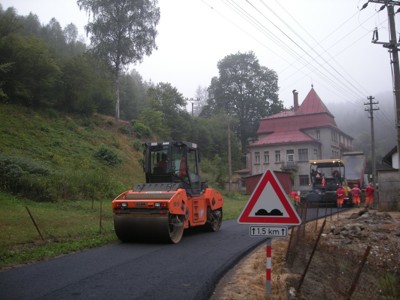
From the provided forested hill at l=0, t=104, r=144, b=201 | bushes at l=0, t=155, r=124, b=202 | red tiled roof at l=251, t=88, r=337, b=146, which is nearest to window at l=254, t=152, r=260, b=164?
red tiled roof at l=251, t=88, r=337, b=146

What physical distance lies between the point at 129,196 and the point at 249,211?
593 cm

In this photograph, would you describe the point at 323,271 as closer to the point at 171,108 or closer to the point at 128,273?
the point at 128,273

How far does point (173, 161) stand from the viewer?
1202 cm

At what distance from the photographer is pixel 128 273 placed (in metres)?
7.36

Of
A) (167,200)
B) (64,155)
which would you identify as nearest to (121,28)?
(64,155)

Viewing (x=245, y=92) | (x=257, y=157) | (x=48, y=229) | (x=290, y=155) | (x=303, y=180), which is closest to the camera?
(x=48, y=229)

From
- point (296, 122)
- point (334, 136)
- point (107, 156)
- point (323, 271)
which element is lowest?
point (323, 271)

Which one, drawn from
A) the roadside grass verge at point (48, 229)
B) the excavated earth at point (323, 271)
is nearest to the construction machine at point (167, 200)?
the roadside grass verge at point (48, 229)

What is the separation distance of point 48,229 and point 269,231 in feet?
28.3

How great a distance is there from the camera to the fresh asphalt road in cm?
614

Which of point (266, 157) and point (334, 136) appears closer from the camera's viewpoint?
point (266, 157)

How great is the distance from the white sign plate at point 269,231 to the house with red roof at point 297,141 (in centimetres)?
4794

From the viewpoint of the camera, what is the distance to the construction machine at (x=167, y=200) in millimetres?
10383

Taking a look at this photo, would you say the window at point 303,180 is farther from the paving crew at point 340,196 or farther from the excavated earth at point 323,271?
the excavated earth at point 323,271
